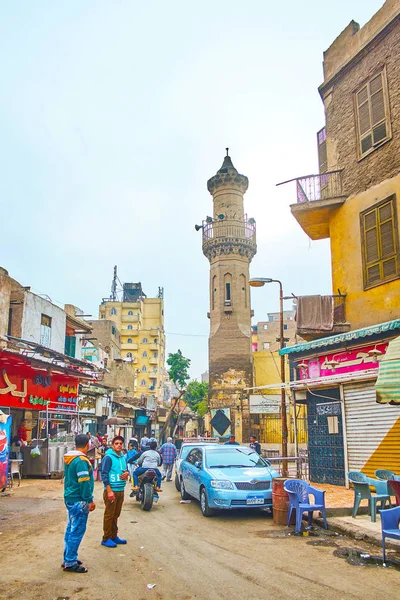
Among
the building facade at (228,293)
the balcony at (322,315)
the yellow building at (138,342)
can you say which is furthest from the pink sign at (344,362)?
the yellow building at (138,342)

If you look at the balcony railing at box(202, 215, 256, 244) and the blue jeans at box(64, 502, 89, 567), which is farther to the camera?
the balcony railing at box(202, 215, 256, 244)

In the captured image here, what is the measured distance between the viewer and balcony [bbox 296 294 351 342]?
50.0 ft

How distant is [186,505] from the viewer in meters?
12.3

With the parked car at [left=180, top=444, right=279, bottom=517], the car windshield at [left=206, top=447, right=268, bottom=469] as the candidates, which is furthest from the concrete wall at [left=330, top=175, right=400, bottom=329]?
the parked car at [left=180, top=444, right=279, bottom=517]

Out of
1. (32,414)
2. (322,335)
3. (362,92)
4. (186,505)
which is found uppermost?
(362,92)

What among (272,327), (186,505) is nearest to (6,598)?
(186,505)

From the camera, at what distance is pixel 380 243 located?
14.0 m

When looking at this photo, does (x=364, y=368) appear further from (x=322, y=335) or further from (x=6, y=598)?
(x=6, y=598)

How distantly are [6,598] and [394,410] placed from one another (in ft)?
34.4

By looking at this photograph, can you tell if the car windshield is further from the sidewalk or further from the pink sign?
the pink sign

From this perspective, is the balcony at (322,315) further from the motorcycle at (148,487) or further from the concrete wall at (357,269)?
the motorcycle at (148,487)

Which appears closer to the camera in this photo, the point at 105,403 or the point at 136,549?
the point at 136,549

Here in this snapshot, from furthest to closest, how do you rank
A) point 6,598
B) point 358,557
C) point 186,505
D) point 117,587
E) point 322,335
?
point 322,335 → point 186,505 → point 358,557 → point 117,587 → point 6,598

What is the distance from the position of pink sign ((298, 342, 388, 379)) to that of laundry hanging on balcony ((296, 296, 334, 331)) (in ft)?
3.22
